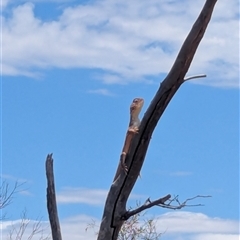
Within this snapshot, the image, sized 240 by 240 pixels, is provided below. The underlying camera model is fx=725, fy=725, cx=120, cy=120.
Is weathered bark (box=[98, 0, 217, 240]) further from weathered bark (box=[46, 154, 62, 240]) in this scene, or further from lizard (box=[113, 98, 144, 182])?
weathered bark (box=[46, 154, 62, 240])

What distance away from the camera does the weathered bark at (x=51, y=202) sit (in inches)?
317

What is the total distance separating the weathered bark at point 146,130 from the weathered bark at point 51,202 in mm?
569

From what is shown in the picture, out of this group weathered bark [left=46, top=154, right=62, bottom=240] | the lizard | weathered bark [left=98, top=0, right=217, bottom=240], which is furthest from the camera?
weathered bark [left=46, top=154, right=62, bottom=240]

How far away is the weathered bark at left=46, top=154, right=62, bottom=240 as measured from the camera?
26.4 feet

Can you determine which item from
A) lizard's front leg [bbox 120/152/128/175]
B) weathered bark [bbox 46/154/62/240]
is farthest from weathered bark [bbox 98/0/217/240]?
weathered bark [bbox 46/154/62/240]

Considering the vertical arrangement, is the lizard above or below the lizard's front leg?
above

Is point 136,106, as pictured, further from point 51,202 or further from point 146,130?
point 51,202

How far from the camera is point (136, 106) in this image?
7.62 m

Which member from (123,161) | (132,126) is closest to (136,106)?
(132,126)

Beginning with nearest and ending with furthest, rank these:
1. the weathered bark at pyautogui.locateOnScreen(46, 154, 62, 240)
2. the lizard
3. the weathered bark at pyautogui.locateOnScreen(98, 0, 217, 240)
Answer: the weathered bark at pyautogui.locateOnScreen(98, 0, 217, 240)
the lizard
the weathered bark at pyautogui.locateOnScreen(46, 154, 62, 240)

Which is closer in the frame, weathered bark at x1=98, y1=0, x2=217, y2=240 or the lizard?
weathered bark at x1=98, y1=0, x2=217, y2=240

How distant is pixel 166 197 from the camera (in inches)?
297

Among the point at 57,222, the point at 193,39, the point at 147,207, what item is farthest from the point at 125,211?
the point at 193,39

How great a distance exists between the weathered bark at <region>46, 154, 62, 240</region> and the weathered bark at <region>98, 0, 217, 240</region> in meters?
0.57
